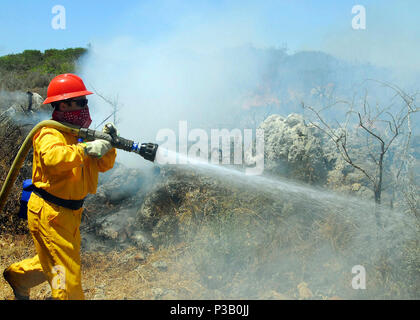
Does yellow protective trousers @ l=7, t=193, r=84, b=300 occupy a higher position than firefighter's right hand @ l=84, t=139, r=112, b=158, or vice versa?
firefighter's right hand @ l=84, t=139, r=112, b=158

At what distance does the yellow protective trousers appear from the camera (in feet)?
6.86

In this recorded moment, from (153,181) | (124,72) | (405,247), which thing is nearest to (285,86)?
(124,72)

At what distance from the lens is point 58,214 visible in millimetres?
2150

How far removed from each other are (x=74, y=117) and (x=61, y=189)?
1.75ft

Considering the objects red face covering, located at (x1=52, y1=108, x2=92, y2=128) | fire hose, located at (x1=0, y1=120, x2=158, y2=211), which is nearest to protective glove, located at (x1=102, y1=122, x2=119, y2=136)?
fire hose, located at (x1=0, y1=120, x2=158, y2=211)

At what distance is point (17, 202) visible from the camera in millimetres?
4012

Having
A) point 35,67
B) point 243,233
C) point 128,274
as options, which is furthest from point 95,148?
point 35,67

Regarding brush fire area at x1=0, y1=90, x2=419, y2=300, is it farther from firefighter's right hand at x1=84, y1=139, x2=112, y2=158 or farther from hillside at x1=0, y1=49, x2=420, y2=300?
firefighter's right hand at x1=84, y1=139, x2=112, y2=158

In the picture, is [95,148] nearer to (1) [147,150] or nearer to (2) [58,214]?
(1) [147,150]

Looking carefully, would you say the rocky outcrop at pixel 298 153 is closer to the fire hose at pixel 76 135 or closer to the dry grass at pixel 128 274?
the dry grass at pixel 128 274
